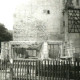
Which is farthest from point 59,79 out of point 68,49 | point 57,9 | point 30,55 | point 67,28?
point 57,9

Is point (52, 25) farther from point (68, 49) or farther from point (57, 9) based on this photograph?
point (68, 49)

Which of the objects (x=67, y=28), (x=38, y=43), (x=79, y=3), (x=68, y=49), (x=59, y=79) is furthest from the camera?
(x=79, y=3)

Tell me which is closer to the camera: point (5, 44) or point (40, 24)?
point (5, 44)

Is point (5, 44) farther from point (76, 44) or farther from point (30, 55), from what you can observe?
point (76, 44)

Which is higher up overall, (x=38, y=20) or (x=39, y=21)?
(x=38, y=20)

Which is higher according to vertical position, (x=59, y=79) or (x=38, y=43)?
(x=38, y=43)

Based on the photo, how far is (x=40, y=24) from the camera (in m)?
31.7

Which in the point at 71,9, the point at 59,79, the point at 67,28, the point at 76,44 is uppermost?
the point at 71,9

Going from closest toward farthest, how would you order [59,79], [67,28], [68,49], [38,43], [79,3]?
[59,79], [68,49], [38,43], [67,28], [79,3]

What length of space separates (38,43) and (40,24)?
7128 millimetres

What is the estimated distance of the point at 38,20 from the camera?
31688mm

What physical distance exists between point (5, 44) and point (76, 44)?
10745 mm

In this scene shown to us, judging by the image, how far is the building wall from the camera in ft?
103

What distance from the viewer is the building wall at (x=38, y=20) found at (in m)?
31.4
